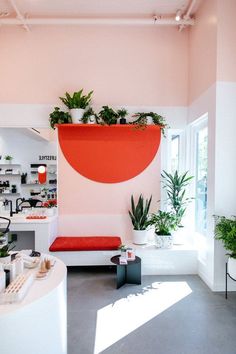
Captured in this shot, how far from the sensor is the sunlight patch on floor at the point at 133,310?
8.03 ft

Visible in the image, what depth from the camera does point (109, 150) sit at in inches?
179

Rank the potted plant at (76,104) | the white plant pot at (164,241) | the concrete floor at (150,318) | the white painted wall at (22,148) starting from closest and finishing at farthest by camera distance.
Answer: the concrete floor at (150,318) < the white plant pot at (164,241) < the potted plant at (76,104) < the white painted wall at (22,148)

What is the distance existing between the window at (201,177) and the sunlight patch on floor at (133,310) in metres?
1.06

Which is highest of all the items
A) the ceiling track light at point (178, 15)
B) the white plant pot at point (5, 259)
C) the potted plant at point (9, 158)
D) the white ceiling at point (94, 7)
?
the white ceiling at point (94, 7)

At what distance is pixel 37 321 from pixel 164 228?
289 centimetres

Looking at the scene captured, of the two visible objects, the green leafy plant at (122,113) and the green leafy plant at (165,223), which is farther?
the green leafy plant at (122,113)

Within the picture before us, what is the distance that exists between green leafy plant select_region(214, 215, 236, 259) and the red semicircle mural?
1815 millimetres

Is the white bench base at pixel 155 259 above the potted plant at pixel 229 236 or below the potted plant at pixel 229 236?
below

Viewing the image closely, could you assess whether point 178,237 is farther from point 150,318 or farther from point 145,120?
point 145,120

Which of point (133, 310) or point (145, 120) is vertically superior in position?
point (145, 120)

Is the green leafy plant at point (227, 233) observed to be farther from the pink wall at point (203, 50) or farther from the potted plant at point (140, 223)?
the pink wall at point (203, 50)

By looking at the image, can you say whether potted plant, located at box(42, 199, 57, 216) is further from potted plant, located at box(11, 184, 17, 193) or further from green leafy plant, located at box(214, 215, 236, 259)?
green leafy plant, located at box(214, 215, 236, 259)

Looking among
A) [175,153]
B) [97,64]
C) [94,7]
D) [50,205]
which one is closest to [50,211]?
[50,205]

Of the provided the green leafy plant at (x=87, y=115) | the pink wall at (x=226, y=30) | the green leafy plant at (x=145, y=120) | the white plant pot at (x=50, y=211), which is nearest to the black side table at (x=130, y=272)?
the white plant pot at (x=50, y=211)
